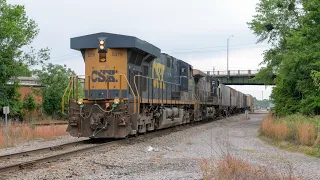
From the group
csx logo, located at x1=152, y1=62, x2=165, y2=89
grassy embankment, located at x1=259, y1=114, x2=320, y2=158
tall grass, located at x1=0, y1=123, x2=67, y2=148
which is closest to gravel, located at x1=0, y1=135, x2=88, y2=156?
tall grass, located at x1=0, y1=123, x2=67, y2=148

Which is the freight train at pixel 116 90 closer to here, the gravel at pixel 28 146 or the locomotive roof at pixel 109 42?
the locomotive roof at pixel 109 42

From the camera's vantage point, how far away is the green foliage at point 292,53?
58.6 feet

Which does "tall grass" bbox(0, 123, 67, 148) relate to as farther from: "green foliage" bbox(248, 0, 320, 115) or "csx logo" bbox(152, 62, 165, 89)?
"green foliage" bbox(248, 0, 320, 115)

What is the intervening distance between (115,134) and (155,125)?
357 cm

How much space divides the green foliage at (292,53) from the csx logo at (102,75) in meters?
7.67

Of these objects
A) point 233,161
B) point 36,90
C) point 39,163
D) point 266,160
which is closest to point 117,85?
point 39,163

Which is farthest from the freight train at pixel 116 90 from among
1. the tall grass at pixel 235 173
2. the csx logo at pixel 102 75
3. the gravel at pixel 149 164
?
the tall grass at pixel 235 173

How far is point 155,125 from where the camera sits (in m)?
15.2

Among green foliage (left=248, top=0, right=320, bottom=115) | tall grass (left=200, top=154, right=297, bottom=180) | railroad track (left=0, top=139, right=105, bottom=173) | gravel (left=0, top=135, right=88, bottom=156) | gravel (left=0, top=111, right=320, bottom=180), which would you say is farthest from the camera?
green foliage (left=248, top=0, right=320, bottom=115)

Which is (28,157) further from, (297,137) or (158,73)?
(297,137)

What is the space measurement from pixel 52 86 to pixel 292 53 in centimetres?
2365

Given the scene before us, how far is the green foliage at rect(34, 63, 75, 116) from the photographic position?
35.3 metres

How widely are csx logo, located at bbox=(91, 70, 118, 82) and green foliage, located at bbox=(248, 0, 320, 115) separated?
7.67 meters

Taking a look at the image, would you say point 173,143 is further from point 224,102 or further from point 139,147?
point 224,102
